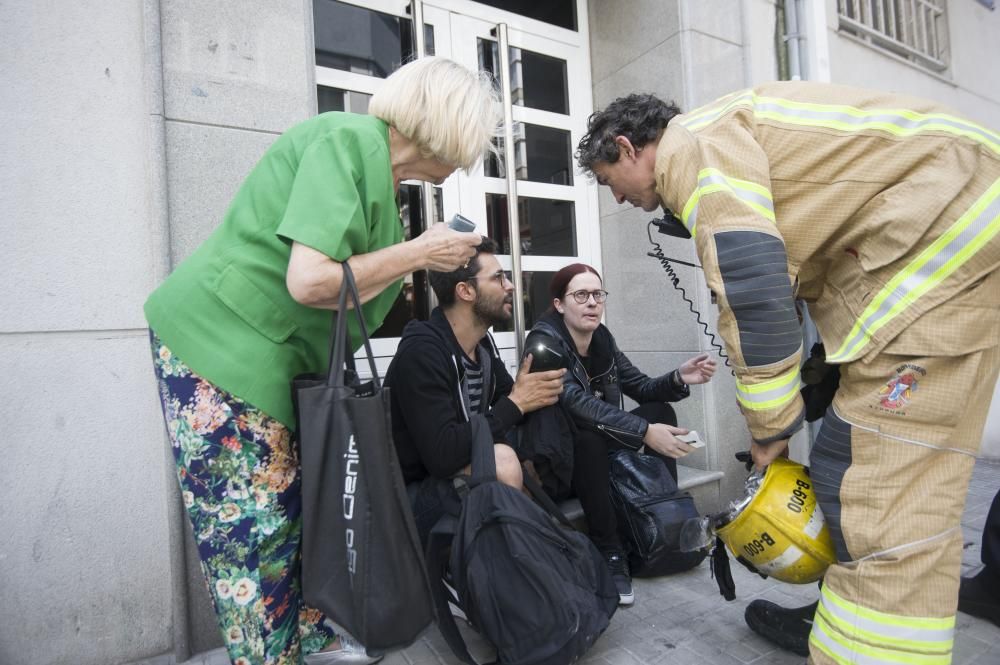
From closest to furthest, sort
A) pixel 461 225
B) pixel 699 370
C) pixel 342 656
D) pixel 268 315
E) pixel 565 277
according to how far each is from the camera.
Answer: pixel 268 315 < pixel 461 225 < pixel 342 656 < pixel 699 370 < pixel 565 277

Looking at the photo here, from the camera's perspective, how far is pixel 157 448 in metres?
2.20

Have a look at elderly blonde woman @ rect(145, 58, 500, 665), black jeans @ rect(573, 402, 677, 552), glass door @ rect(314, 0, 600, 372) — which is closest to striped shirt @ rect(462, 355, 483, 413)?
black jeans @ rect(573, 402, 677, 552)

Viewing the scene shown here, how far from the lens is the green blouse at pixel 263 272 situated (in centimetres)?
136

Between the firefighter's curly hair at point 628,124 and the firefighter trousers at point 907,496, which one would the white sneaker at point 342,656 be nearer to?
the firefighter trousers at point 907,496

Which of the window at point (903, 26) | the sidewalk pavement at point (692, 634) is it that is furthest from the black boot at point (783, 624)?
the window at point (903, 26)

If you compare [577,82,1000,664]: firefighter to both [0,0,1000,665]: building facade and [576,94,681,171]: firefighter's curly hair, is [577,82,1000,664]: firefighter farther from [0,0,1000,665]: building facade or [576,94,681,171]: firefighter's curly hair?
[0,0,1000,665]: building facade

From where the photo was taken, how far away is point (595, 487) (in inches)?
104

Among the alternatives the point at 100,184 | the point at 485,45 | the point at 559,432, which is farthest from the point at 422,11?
the point at 559,432

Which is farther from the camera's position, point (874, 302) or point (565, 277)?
point (565, 277)

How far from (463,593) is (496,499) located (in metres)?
0.33

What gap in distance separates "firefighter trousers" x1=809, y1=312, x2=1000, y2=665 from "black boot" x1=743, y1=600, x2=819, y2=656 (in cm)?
67

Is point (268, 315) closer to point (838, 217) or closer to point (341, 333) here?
point (341, 333)

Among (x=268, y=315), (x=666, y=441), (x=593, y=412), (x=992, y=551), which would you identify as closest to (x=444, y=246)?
(x=268, y=315)

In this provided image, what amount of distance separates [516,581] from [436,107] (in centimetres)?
146
